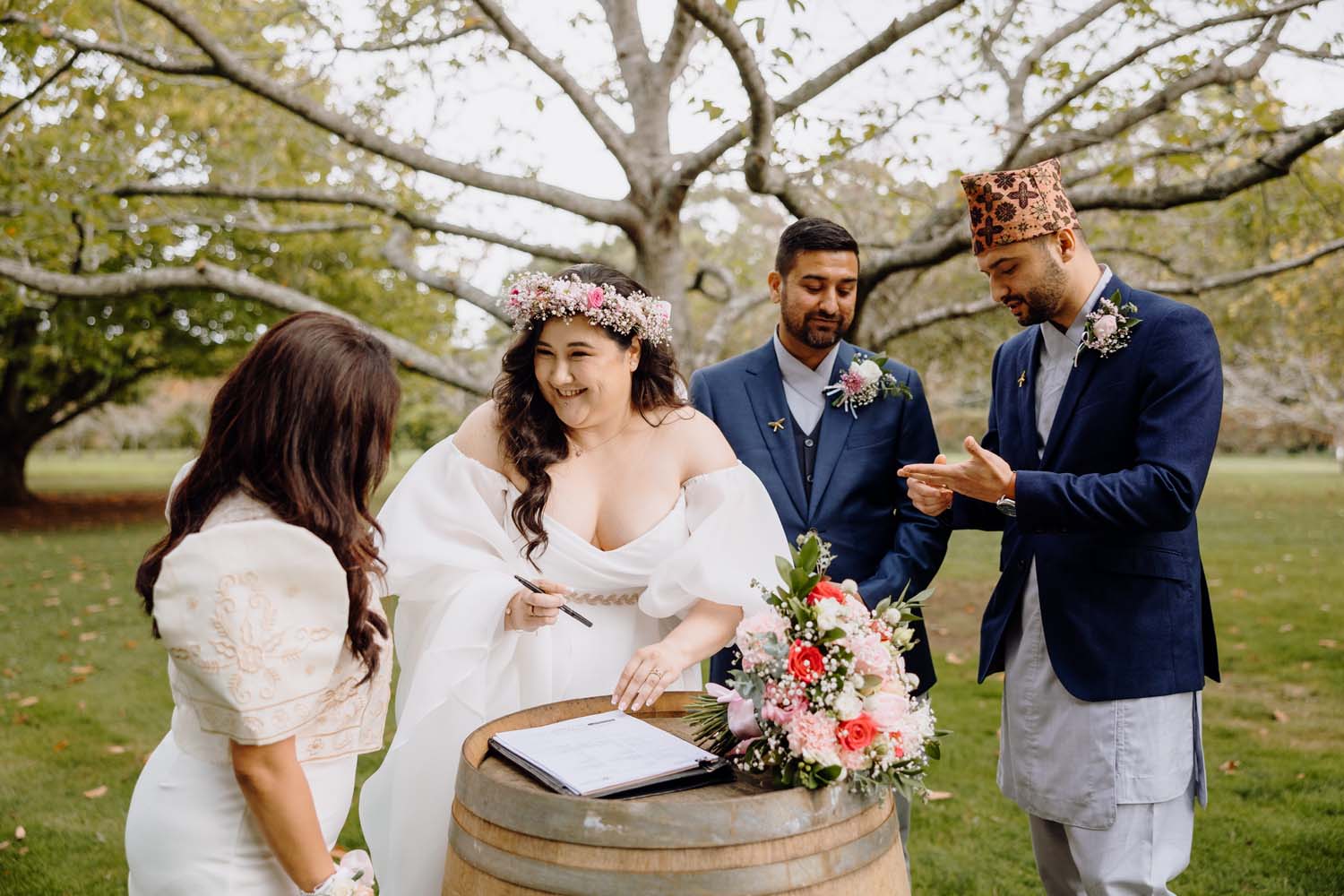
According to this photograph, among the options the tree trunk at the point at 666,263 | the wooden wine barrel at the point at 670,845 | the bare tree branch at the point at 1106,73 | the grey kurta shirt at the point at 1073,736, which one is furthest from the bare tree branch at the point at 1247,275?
the wooden wine barrel at the point at 670,845

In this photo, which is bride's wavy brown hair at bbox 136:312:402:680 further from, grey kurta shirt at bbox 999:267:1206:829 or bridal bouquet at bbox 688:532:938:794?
grey kurta shirt at bbox 999:267:1206:829

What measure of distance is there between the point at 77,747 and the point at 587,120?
15.3 ft

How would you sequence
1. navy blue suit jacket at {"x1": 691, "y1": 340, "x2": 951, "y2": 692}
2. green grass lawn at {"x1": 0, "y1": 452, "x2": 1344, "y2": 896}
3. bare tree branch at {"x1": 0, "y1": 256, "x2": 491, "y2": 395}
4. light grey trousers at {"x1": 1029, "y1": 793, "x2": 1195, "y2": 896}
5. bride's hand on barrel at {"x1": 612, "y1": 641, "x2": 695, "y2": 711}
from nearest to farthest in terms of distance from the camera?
bride's hand on barrel at {"x1": 612, "y1": 641, "x2": 695, "y2": 711}, light grey trousers at {"x1": 1029, "y1": 793, "x2": 1195, "y2": 896}, navy blue suit jacket at {"x1": 691, "y1": 340, "x2": 951, "y2": 692}, green grass lawn at {"x1": 0, "y1": 452, "x2": 1344, "y2": 896}, bare tree branch at {"x1": 0, "y1": 256, "x2": 491, "y2": 395}

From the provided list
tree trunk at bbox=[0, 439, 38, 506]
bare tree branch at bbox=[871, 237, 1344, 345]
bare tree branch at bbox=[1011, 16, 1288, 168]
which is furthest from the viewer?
tree trunk at bbox=[0, 439, 38, 506]

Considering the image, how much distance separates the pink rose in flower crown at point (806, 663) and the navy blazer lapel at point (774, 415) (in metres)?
1.40

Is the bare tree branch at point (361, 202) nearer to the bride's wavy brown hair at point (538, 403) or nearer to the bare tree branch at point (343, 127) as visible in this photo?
the bare tree branch at point (343, 127)

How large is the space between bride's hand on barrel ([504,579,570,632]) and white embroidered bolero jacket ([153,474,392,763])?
28.6 inches

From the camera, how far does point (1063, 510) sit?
8.31 ft

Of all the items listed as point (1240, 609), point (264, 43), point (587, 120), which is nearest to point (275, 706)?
point (587, 120)

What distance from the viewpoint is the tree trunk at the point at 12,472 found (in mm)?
19672

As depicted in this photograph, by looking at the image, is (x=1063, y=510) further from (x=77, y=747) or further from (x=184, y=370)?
(x=184, y=370)

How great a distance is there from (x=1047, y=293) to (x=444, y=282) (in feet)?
15.6

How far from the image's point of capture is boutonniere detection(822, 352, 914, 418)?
3.37 metres

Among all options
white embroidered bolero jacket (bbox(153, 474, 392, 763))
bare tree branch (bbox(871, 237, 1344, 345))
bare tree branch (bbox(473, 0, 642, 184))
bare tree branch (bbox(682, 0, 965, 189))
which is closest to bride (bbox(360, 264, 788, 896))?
white embroidered bolero jacket (bbox(153, 474, 392, 763))
